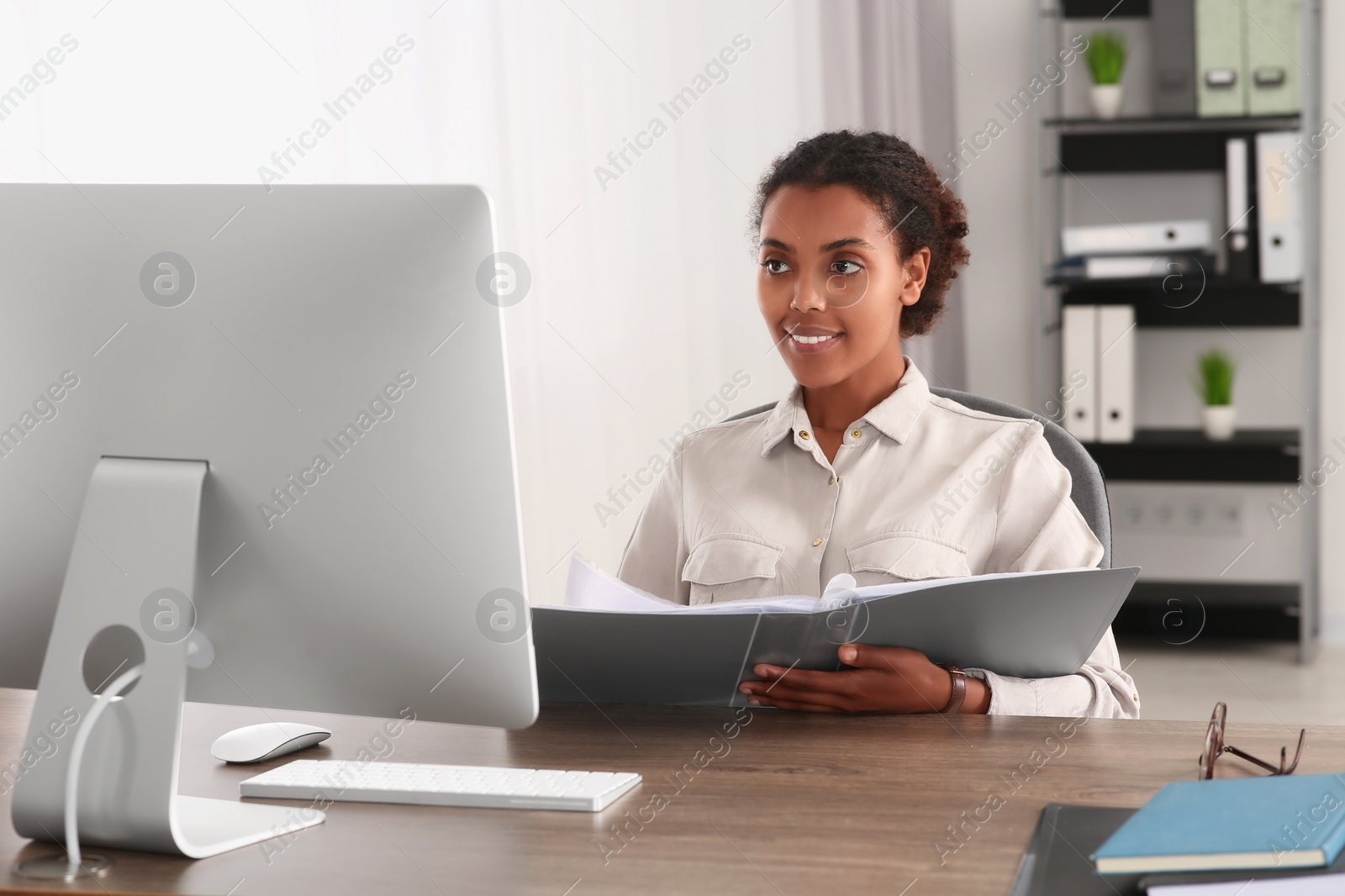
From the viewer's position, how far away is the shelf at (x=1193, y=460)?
3863 mm

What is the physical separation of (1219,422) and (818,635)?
10.2 feet

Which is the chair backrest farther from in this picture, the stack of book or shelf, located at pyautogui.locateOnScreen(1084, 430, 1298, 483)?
shelf, located at pyautogui.locateOnScreen(1084, 430, 1298, 483)

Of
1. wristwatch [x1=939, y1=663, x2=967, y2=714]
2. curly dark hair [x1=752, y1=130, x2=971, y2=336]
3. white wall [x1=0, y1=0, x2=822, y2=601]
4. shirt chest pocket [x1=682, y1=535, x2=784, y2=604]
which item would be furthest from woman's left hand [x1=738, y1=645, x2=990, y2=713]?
white wall [x1=0, y1=0, x2=822, y2=601]

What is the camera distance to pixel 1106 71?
3.87 meters

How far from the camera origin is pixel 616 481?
2.69 metres

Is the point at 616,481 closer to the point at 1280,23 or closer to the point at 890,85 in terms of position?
the point at 890,85

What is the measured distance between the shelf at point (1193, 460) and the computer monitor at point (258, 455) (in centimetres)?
334

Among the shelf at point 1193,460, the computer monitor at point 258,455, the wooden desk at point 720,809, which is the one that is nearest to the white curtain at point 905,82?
the shelf at point 1193,460

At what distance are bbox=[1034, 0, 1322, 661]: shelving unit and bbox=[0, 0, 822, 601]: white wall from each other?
1.07 m

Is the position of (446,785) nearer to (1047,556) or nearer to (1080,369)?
(1047,556)

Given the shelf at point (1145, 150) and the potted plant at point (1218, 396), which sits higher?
the shelf at point (1145, 150)

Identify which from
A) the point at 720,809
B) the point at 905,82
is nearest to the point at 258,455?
the point at 720,809

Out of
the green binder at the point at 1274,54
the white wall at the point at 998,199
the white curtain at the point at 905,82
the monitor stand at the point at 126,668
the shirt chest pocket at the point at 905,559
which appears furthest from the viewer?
the white wall at the point at 998,199

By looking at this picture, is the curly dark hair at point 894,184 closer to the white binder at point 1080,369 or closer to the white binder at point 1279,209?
the white binder at point 1080,369
